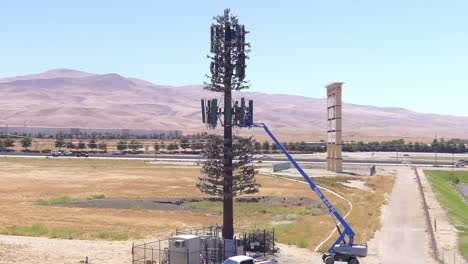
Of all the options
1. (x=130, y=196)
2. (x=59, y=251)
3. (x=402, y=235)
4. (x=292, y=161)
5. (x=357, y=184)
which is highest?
(x=292, y=161)

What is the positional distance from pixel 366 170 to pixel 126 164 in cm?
5743

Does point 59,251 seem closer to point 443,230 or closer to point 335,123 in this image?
point 443,230

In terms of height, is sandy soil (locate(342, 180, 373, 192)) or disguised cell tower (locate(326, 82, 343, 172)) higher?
disguised cell tower (locate(326, 82, 343, 172))

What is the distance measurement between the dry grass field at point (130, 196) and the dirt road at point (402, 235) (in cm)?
148

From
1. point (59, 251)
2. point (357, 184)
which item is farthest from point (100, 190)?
point (357, 184)

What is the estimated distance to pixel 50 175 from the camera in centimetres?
10369

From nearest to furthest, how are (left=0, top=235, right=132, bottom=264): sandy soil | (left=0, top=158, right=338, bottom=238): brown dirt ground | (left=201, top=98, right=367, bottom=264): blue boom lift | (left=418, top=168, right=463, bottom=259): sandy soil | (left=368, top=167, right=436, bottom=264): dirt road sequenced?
(left=201, top=98, right=367, bottom=264): blue boom lift
(left=0, top=235, right=132, bottom=264): sandy soil
(left=368, top=167, right=436, bottom=264): dirt road
(left=418, top=168, right=463, bottom=259): sandy soil
(left=0, top=158, right=338, bottom=238): brown dirt ground

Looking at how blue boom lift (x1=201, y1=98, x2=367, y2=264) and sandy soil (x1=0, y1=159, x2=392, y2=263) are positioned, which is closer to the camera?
blue boom lift (x1=201, y1=98, x2=367, y2=264)

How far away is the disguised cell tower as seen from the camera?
104m

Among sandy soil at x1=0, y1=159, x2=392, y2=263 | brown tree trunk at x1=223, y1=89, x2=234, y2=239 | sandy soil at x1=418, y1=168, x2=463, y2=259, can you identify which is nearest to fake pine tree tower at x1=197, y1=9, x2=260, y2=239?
brown tree trunk at x1=223, y1=89, x2=234, y2=239

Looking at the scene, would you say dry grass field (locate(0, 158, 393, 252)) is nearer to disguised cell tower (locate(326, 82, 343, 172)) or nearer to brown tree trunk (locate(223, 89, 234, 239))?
brown tree trunk (locate(223, 89, 234, 239))

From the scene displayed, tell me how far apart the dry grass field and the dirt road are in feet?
4.86

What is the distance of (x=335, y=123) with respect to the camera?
104 metres

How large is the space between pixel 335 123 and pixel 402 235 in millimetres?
58285
